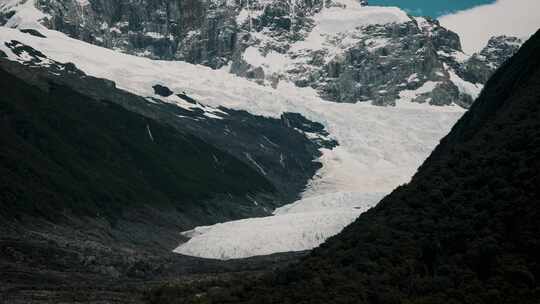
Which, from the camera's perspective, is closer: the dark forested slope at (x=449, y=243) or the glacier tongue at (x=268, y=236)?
the dark forested slope at (x=449, y=243)

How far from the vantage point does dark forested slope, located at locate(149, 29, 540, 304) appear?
83.9 meters

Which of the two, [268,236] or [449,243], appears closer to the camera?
[449,243]

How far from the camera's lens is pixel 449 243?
91938 millimetres

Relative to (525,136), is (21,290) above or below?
below

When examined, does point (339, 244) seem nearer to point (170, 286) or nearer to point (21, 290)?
point (170, 286)

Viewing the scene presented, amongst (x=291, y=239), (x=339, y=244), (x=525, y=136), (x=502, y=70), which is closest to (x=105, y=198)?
(x=291, y=239)

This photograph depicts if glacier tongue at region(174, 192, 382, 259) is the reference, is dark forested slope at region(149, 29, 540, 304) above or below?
above

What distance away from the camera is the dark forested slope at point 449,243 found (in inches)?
3302

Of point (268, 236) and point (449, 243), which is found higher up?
point (449, 243)

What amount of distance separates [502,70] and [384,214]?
44459 mm

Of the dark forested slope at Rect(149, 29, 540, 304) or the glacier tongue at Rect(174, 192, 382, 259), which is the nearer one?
the dark forested slope at Rect(149, 29, 540, 304)

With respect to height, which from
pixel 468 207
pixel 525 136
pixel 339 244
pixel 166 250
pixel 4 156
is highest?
pixel 525 136

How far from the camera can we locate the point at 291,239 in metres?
177

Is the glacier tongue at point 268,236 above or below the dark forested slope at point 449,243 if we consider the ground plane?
below
